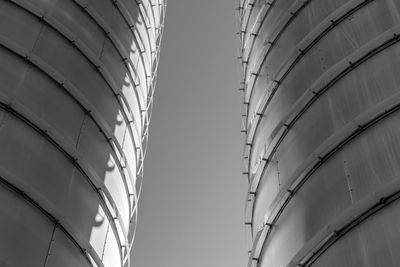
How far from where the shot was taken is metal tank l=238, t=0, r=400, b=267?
→ 8797 mm

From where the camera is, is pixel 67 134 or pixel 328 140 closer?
pixel 328 140

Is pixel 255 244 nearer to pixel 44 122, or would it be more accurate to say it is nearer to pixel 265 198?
pixel 265 198

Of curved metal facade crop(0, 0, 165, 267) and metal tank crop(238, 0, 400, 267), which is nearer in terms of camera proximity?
Answer: metal tank crop(238, 0, 400, 267)

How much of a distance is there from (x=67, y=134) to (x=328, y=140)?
5.09m

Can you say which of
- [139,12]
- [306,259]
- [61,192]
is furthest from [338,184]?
[139,12]

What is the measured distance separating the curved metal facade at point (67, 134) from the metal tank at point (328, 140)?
9.73ft

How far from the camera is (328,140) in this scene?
10297 mm

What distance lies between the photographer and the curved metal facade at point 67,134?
1077cm

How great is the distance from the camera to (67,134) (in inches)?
498

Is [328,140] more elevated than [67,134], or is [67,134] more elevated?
[67,134]

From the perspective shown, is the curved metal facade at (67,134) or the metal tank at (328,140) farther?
the curved metal facade at (67,134)

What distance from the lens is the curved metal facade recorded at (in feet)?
35.3

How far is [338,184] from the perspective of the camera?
9578 millimetres

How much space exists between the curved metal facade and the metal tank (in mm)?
2967
